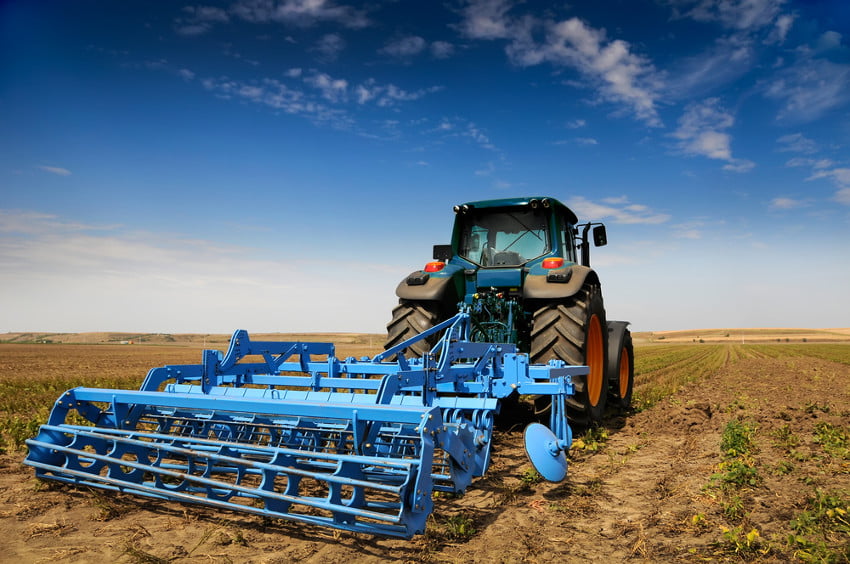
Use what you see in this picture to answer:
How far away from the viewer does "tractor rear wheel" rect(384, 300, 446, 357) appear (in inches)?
233

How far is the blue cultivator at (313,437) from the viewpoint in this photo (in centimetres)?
296

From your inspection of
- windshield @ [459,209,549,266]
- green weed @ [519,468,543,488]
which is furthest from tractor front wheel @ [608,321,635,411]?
green weed @ [519,468,543,488]

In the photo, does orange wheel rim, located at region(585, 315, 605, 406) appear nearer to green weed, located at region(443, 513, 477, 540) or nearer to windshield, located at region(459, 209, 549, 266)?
windshield, located at region(459, 209, 549, 266)

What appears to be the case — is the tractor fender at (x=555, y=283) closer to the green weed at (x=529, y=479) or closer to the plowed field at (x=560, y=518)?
the plowed field at (x=560, y=518)

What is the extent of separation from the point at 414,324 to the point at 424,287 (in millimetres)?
410

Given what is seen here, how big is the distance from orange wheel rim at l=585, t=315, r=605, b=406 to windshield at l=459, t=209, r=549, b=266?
40.8 inches

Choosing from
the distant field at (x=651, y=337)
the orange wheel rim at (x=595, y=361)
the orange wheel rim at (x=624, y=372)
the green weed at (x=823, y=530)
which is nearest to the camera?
the green weed at (x=823, y=530)

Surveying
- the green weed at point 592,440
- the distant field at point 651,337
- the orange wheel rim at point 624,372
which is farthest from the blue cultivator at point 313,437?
the distant field at point 651,337

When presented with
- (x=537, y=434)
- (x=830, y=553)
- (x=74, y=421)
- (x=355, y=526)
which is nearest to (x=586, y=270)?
(x=537, y=434)

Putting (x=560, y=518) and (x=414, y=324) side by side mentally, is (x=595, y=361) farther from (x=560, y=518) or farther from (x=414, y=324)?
(x=560, y=518)

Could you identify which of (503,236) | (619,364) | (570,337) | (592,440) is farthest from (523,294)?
(619,364)

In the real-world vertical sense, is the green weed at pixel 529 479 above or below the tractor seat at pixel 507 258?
below

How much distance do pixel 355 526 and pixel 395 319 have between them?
10.9ft

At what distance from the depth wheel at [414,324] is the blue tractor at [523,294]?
11 mm
